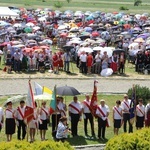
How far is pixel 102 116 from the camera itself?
725 inches

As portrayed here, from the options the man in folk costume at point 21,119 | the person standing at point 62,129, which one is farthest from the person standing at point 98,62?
the person standing at point 62,129

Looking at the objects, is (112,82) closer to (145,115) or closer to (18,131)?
(145,115)

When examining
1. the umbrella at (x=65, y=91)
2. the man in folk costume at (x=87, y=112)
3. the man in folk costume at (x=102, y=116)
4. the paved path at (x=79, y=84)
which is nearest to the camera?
the man in folk costume at (x=102, y=116)

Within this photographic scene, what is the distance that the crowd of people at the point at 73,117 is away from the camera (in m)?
17.5

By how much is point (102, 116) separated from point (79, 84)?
30.7ft

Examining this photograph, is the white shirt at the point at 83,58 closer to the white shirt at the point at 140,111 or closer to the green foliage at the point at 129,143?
the white shirt at the point at 140,111

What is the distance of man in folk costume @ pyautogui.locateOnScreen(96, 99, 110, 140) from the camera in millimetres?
18312

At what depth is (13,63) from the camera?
30.2m

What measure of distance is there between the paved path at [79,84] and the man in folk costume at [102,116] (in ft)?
24.9

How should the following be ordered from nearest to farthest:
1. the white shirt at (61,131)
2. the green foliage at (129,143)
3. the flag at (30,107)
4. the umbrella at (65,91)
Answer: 1. the green foliage at (129,143)
2. the white shirt at (61,131)
3. the flag at (30,107)
4. the umbrella at (65,91)

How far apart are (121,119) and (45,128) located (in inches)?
109

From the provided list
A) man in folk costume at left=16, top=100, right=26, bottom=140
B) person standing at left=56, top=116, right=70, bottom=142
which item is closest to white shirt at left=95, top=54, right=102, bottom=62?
man in folk costume at left=16, top=100, right=26, bottom=140

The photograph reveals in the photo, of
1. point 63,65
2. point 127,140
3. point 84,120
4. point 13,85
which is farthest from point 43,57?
point 127,140

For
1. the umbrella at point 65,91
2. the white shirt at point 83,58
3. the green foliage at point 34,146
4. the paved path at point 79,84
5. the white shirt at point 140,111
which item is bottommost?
the paved path at point 79,84
